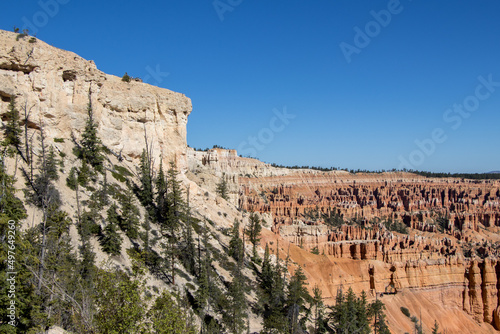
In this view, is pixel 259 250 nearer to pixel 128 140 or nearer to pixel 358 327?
pixel 358 327

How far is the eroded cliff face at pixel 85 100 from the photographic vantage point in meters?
40.8

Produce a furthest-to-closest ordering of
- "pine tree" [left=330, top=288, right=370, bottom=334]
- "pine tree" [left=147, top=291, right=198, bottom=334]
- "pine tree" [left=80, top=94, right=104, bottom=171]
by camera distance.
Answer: "pine tree" [left=80, top=94, right=104, bottom=171], "pine tree" [left=330, top=288, right=370, bottom=334], "pine tree" [left=147, top=291, right=198, bottom=334]

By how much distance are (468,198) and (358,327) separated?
5424 inches

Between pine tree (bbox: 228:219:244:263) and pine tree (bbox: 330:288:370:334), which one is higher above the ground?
pine tree (bbox: 228:219:244:263)

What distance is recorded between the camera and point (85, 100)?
48.9 meters

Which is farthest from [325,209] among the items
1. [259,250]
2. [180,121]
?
[180,121]

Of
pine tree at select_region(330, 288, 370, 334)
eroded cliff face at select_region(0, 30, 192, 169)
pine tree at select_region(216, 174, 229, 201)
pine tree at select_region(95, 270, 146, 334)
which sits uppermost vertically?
eroded cliff face at select_region(0, 30, 192, 169)

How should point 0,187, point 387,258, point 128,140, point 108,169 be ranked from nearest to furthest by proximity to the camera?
point 0,187 → point 108,169 → point 128,140 → point 387,258

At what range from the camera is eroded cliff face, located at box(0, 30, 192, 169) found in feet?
134

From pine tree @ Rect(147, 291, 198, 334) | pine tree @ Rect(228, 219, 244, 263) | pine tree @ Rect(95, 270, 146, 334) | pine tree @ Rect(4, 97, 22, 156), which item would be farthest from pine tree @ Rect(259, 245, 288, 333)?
pine tree @ Rect(4, 97, 22, 156)

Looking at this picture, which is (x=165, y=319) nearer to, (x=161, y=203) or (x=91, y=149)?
(x=161, y=203)

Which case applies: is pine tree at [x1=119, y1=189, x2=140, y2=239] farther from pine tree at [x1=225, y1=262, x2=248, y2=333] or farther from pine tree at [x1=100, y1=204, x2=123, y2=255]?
pine tree at [x1=225, y1=262, x2=248, y2=333]

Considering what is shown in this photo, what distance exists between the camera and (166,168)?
6019 centimetres

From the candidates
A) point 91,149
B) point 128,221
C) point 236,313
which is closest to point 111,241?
point 128,221
